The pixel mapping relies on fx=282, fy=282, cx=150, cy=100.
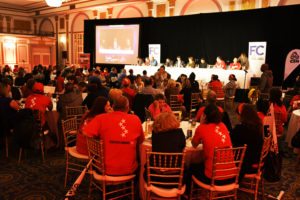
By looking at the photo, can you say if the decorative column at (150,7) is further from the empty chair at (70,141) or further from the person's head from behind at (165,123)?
the person's head from behind at (165,123)

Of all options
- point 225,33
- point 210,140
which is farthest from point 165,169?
point 225,33

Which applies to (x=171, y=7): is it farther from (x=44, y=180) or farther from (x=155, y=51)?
(x=44, y=180)

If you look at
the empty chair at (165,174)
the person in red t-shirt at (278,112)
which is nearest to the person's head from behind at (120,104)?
the empty chair at (165,174)

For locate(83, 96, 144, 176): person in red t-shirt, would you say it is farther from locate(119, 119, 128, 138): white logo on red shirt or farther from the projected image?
the projected image

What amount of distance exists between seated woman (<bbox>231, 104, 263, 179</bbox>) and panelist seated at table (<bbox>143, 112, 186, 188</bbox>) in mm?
753

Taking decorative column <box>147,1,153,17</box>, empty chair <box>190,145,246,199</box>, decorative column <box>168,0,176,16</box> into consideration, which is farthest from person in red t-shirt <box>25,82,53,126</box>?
decorative column <box>147,1,153,17</box>

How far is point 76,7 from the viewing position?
15.9 m

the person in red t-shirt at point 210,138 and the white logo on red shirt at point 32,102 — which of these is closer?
the person in red t-shirt at point 210,138

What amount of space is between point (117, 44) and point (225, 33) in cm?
618

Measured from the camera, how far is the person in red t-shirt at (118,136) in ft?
9.76

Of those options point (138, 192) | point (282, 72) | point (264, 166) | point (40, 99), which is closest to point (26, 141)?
point (40, 99)

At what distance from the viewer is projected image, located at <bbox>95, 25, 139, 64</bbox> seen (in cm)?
1477

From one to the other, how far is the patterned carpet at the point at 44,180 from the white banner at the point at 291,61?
6.03m

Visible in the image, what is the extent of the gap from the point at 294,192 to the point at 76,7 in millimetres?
15045
